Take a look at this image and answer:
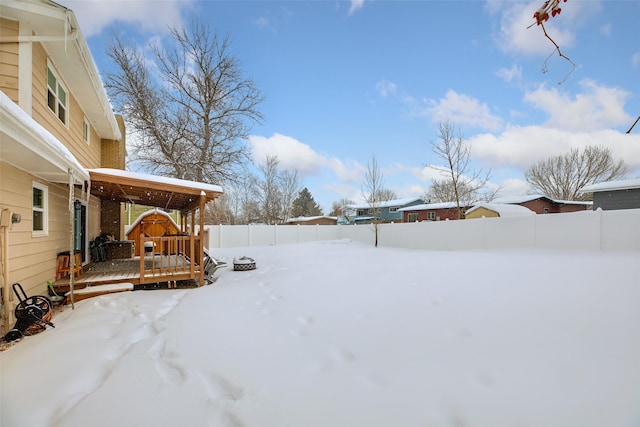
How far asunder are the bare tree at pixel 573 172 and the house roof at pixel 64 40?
27.1 m

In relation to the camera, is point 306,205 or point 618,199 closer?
point 618,199

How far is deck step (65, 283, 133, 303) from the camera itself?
16.5 feet

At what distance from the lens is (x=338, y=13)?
23.4 feet

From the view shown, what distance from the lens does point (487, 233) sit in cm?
1071

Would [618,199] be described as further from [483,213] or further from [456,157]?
[456,157]

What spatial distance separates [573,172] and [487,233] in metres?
18.7

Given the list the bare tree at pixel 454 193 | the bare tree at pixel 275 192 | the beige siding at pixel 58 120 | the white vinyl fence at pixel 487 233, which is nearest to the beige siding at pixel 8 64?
the beige siding at pixel 58 120

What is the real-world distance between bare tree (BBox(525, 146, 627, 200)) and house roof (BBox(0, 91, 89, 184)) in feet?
89.4

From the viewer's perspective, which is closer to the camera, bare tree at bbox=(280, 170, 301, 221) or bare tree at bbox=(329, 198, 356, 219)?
bare tree at bbox=(280, 170, 301, 221)

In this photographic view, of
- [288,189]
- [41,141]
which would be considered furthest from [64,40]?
[288,189]

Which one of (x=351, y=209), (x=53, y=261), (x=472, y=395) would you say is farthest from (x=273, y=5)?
(x=351, y=209)

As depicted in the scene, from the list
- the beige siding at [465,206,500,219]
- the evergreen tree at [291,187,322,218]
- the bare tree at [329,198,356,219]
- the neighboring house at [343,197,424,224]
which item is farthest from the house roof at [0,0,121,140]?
the bare tree at [329,198,356,219]

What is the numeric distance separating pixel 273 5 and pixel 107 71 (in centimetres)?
951

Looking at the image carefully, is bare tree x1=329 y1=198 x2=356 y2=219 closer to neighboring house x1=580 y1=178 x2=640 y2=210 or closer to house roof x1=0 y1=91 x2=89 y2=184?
neighboring house x1=580 y1=178 x2=640 y2=210
